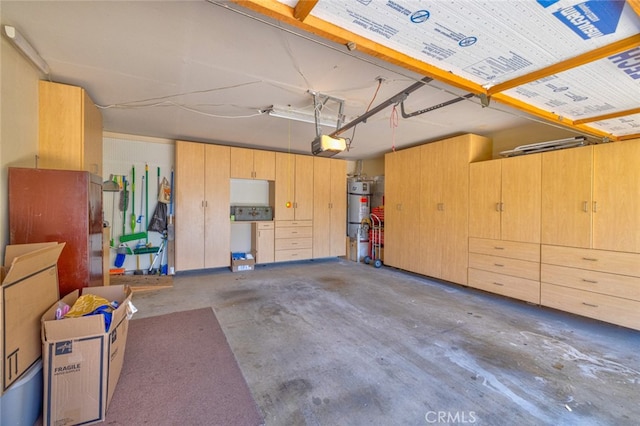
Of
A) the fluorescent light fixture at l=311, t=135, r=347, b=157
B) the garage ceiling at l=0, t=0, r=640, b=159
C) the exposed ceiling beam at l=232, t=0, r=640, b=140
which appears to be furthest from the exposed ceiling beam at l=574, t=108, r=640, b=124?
the fluorescent light fixture at l=311, t=135, r=347, b=157

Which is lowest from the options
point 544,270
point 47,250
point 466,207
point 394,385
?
point 394,385

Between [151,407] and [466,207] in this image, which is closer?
[151,407]

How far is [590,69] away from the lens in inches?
63.4

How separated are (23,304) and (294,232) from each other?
14.5 ft

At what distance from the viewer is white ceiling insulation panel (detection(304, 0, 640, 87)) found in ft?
3.68

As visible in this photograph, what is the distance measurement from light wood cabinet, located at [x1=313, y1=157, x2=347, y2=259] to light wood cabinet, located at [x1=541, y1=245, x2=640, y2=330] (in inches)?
152

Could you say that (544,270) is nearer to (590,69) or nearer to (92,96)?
(590,69)

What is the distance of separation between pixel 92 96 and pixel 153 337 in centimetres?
280

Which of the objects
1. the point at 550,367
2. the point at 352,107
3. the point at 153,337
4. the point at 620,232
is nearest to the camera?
the point at 550,367

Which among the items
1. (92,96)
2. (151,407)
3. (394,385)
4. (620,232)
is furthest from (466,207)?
(92,96)

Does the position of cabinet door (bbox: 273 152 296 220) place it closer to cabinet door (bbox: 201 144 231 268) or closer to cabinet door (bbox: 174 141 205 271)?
cabinet door (bbox: 201 144 231 268)

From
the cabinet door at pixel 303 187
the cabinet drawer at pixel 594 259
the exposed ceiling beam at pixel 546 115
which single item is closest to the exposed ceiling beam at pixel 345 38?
the exposed ceiling beam at pixel 546 115

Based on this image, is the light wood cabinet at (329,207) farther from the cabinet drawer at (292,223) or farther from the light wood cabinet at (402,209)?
the light wood cabinet at (402,209)

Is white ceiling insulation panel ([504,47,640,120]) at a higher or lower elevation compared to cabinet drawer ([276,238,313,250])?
higher
